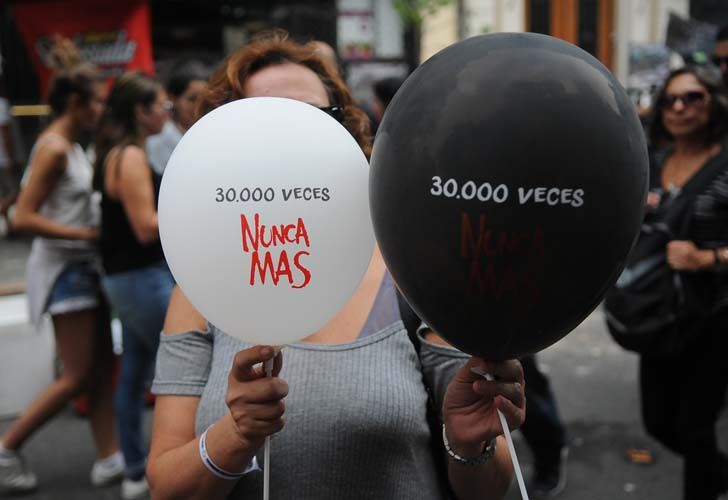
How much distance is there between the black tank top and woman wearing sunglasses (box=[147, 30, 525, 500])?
1773 millimetres

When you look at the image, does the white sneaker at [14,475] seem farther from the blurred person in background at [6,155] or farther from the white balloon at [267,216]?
the blurred person in background at [6,155]

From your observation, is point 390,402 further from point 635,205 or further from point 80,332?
point 80,332

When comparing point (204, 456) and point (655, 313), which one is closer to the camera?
point (204, 456)

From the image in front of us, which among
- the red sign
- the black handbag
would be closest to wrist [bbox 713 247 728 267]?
the black handbag

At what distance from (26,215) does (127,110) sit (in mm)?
625

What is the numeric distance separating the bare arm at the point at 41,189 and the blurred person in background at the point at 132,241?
0.19 m

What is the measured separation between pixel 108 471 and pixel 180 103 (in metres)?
1.79

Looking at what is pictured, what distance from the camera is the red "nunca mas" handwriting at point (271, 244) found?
3.59 ft

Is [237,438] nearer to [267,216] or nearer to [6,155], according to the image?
[267,216]

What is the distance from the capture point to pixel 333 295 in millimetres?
1169

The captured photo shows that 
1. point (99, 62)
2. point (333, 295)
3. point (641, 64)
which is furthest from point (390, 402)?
point (641, 64)

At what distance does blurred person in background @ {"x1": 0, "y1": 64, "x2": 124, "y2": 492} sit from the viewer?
3.28 meters

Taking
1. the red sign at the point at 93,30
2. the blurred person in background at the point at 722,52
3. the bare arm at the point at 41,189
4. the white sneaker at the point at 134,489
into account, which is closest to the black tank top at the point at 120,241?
the bare arm at the point at 41,189

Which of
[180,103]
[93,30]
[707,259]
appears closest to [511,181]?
[707,259]
